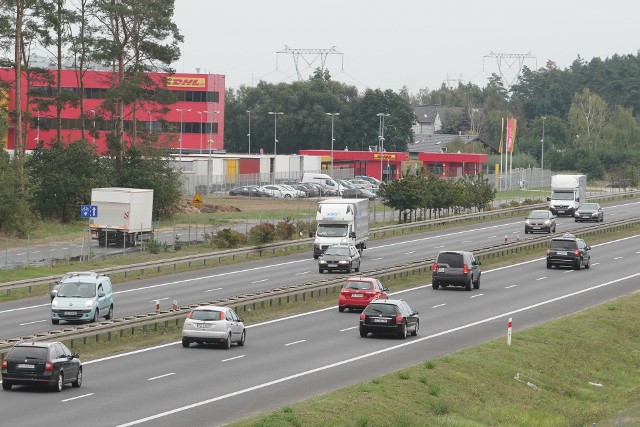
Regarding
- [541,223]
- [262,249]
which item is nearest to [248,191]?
[541,223]

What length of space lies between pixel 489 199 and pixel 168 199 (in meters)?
28.2

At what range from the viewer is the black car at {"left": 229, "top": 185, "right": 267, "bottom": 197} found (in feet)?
420

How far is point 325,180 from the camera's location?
5472 inches

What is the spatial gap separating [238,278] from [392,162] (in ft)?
335

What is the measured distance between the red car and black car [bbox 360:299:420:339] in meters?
6.60

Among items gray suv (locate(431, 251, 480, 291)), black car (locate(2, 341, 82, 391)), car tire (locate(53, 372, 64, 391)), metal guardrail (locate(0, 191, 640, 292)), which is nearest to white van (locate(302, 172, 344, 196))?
metal guardrail (locate(0, 191, 640, 292))

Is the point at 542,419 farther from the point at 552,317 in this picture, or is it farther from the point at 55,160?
the point at 55,160

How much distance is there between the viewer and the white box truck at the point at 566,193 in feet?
335

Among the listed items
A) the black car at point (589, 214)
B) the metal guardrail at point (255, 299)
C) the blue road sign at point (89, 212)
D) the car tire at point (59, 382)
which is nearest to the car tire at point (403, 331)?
the metal guardrail at point (255, 299)

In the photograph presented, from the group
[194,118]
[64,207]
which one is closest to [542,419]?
[64,207]

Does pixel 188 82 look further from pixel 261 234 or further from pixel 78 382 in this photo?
pixel 78 382

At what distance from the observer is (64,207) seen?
300 ft

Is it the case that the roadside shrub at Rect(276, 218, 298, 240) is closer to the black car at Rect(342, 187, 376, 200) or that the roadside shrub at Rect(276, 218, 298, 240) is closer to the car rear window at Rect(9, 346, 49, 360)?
the black car at Rect(342, 187, 376, 200)

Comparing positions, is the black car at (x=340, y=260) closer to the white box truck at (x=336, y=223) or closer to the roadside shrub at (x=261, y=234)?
the white box truck at (x=336, y=223)
